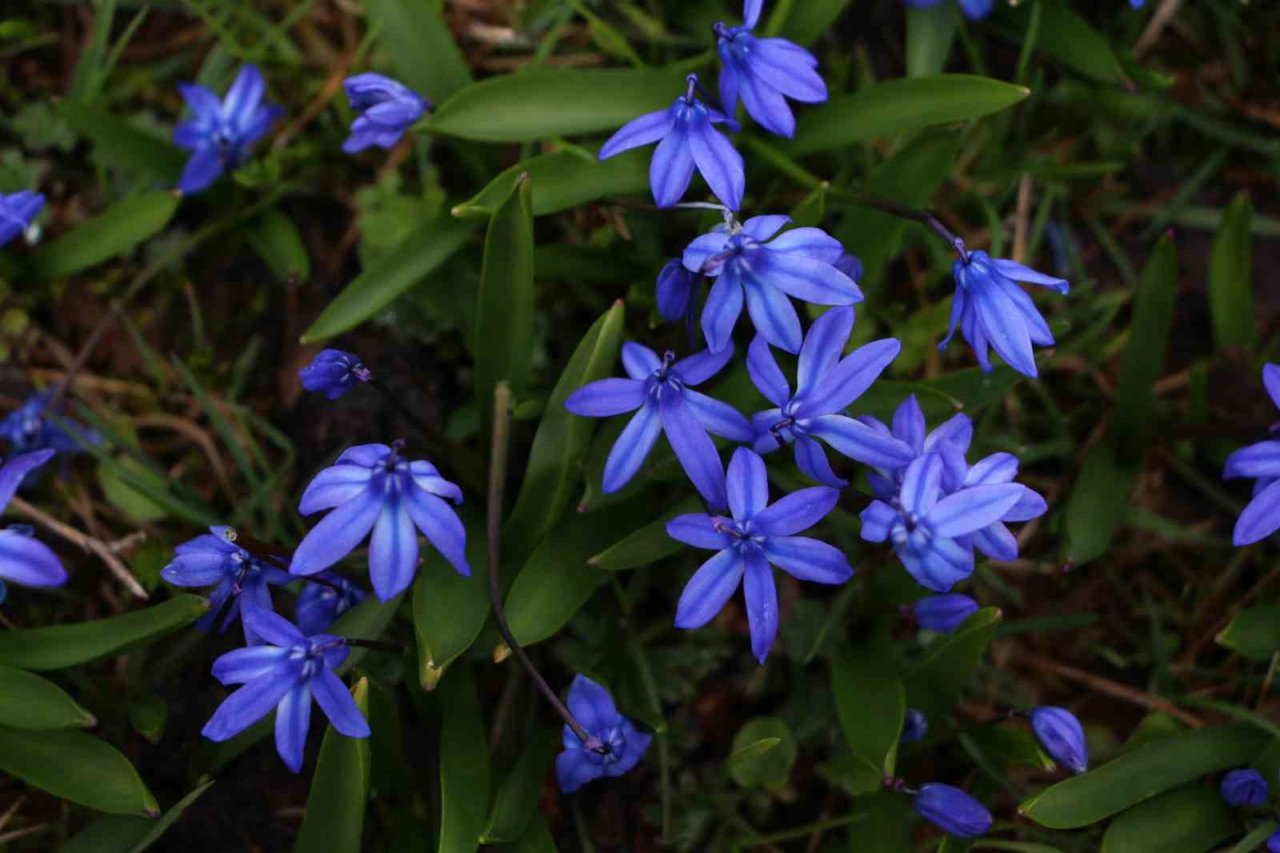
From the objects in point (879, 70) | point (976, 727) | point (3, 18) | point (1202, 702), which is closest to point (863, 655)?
point (976, 727)

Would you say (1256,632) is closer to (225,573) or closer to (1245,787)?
(1245,787)

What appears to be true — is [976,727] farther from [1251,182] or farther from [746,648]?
[1251,182]

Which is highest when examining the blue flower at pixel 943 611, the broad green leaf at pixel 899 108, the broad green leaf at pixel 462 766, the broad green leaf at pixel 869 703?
the broad green leaf at pixel 899 108

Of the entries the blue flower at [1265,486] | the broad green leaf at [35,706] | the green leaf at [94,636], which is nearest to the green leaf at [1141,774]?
the blue flower at [1265,486]

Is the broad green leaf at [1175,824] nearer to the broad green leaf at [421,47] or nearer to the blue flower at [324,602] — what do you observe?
the blue flower at [324,602]

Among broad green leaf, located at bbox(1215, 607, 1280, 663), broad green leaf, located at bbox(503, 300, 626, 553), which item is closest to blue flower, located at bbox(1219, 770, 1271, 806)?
broad green leaf, located at bbox(1215, 607, 1280, 663)

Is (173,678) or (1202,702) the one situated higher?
(1202,702)
